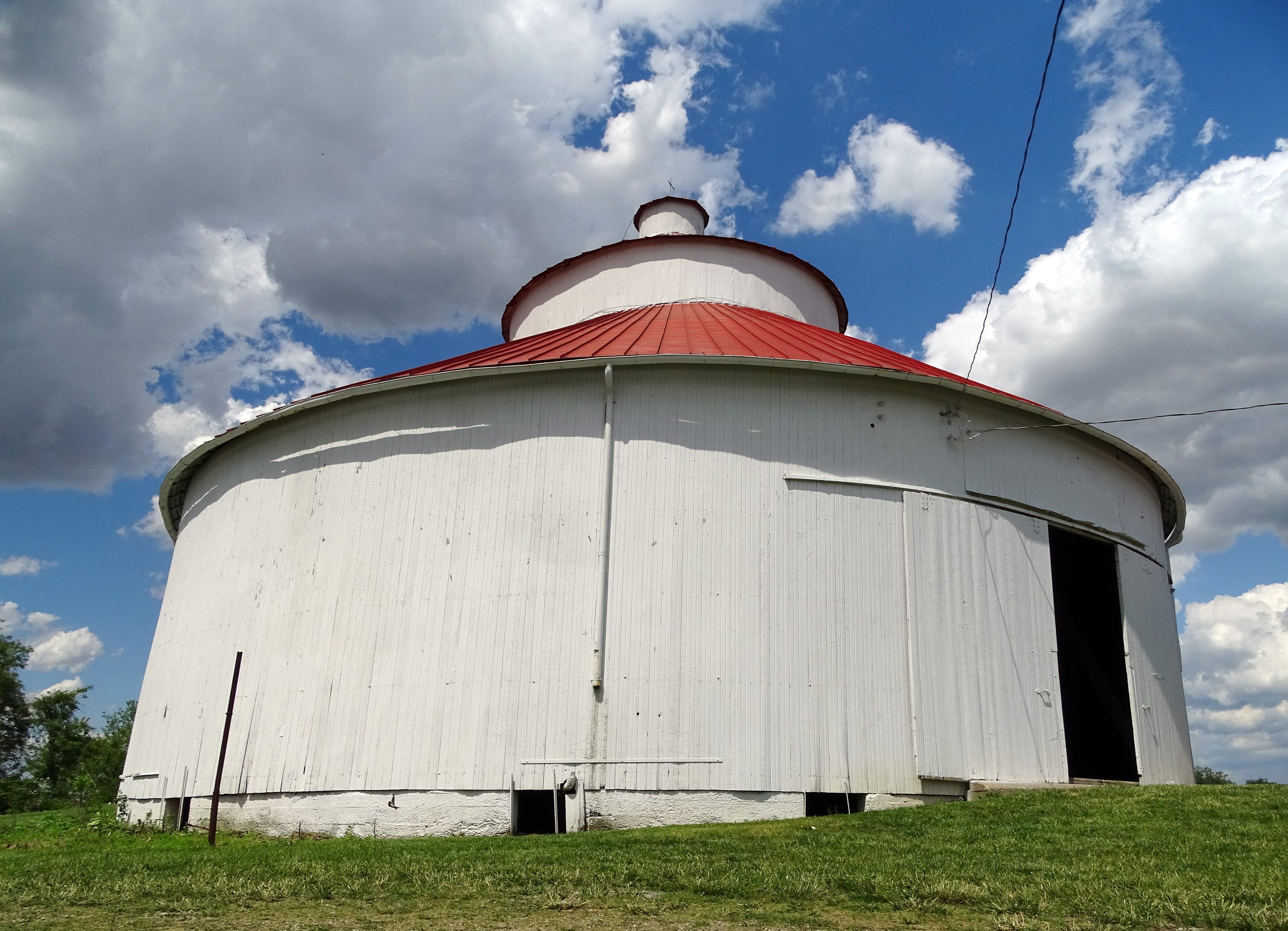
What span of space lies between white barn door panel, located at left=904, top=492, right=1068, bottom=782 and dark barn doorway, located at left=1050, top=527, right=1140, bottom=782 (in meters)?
1.85

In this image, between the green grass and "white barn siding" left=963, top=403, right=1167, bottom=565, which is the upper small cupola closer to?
"white barn siding" left=963, top=403, right=1167, bottom=565

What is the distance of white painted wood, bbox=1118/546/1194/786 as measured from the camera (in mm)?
15242

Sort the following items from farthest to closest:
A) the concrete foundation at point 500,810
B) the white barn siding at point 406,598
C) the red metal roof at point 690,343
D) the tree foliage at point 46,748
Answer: the tree foliage at point 46,748 < the red metal roof at point 690,343 < the white barn siding at point 406,598 < the concrete foundation at point 500,810

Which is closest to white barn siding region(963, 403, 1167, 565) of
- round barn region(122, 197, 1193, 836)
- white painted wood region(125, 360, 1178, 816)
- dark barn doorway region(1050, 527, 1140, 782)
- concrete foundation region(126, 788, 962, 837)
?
round barn region(122, 197, 1193, 836)

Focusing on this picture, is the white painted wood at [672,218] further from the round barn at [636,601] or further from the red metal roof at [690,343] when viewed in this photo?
the round barn at [636,601]

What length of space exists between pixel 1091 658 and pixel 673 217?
39.8 feet

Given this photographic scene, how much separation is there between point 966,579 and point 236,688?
32.5 feet

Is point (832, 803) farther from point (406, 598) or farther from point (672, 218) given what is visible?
point (672, 218)

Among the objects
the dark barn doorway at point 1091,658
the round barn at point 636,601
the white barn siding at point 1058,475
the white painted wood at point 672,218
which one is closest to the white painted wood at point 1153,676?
the round barn at point 636,601

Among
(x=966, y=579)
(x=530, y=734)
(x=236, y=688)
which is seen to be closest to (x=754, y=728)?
(x=530, y=734)

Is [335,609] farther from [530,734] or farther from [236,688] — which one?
[530,734]

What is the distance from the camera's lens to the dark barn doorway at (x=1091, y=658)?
16.1 m

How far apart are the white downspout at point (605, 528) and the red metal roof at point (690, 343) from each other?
629 millimetres

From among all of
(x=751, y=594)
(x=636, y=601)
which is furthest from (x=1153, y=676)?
(x=636, y=601)
